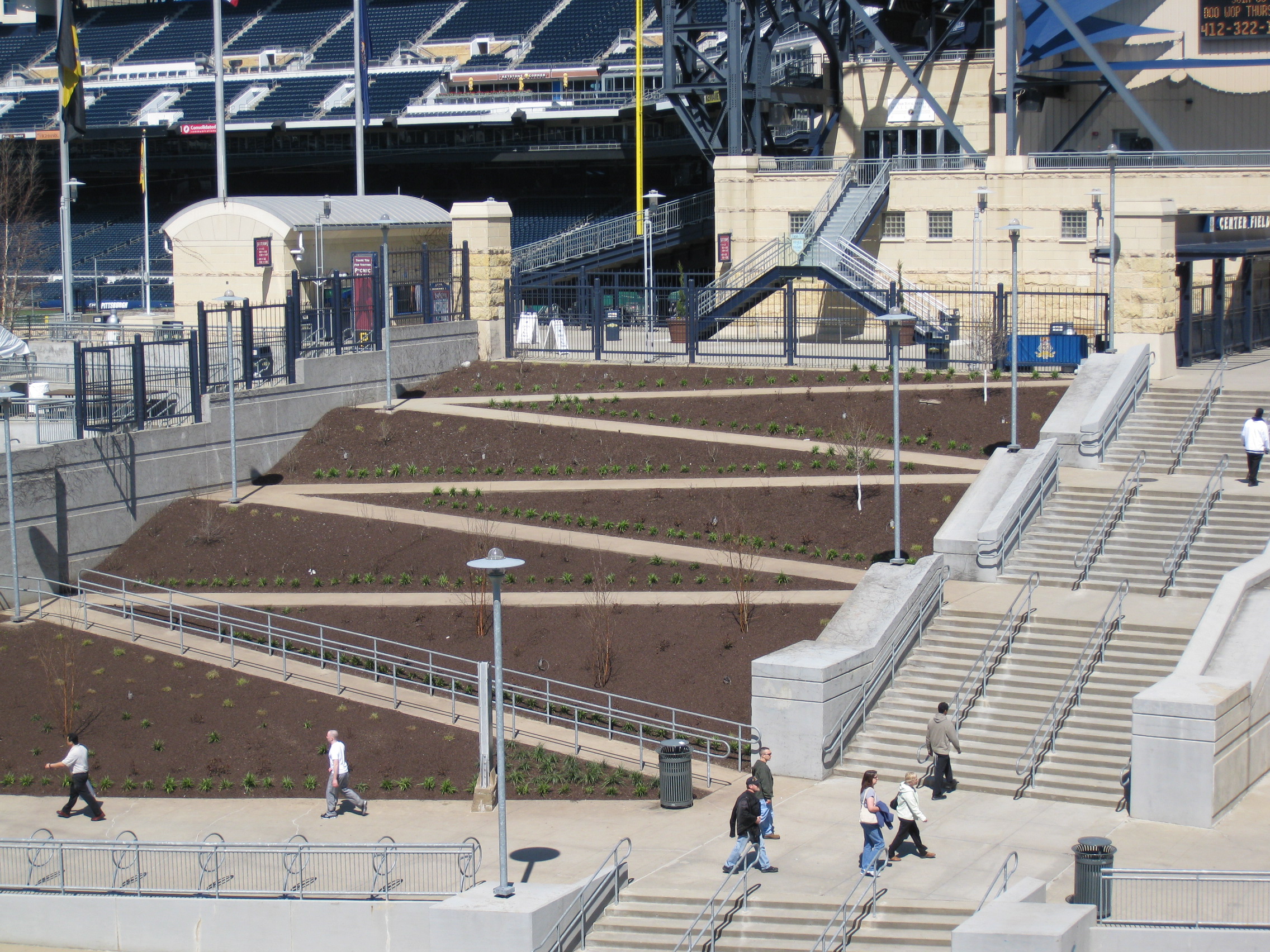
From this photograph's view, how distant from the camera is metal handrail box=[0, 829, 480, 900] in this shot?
707 inches

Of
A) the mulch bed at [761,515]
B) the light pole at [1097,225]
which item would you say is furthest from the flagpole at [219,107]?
the light pole at [1097,225]

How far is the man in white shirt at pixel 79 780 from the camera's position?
20.9 metres

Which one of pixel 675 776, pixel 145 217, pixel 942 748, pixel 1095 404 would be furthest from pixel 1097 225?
pixel 145 217

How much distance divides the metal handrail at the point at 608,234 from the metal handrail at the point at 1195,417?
914 inches

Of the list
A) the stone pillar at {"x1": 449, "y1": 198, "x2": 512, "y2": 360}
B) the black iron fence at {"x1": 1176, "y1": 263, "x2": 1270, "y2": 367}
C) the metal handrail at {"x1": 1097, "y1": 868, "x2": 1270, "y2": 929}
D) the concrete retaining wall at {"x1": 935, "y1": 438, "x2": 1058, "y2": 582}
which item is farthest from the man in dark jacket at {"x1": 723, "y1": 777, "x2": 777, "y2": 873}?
the stone pillar at {"x1": 449, "y1": 198, "x2": 512, "y2": 360}

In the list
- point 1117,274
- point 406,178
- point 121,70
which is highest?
point 121,70

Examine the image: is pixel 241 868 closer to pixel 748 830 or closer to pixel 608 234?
pixel 748 830

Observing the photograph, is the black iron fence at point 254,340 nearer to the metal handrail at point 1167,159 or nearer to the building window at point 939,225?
the building window at point 939,225

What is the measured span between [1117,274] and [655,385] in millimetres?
10333

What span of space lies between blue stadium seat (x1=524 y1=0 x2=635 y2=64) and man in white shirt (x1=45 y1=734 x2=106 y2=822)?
50.7 metres

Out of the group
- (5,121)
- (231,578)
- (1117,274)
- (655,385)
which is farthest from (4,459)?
(5,121)

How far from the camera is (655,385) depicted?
3684cm

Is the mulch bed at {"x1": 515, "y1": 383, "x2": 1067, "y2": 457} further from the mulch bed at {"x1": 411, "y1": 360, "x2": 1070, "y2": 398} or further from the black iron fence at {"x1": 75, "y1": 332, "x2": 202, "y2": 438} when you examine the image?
the black iron fence at {"x1": 75, "y1": 332, "x2": 202, "y2": 438}

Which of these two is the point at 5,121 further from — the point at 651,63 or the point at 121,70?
the point at 651,63
